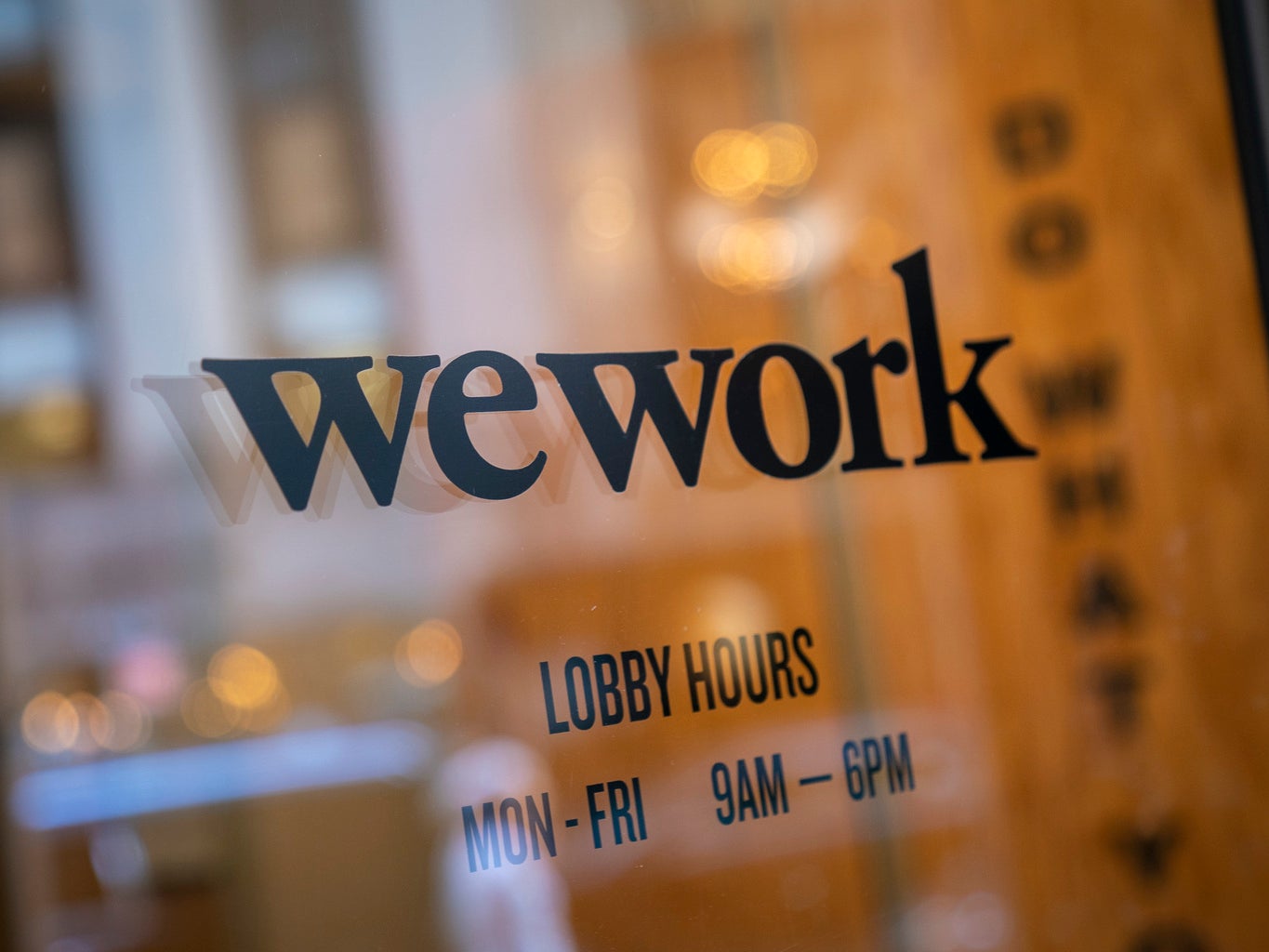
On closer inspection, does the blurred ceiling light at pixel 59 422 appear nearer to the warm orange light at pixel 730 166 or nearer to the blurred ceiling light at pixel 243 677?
the blurred ceiling light at pixel 243 677

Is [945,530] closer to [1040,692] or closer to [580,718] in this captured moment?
[1040,692]

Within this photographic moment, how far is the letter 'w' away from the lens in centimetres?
99

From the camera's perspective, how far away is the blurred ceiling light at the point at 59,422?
982 mm

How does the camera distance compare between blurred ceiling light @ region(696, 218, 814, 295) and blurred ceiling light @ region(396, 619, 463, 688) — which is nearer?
blurred ceiling light @ region(396, 619, 463, 688)

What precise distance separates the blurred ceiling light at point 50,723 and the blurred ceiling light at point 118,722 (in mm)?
16

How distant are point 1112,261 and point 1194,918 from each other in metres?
0.92

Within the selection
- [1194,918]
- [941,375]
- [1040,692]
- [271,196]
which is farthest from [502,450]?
[1194,918]

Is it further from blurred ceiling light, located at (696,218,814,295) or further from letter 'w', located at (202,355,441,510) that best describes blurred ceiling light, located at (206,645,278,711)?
blurred ceiling light, located at (696,218,814,295)

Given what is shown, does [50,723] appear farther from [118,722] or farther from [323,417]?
[323,417]

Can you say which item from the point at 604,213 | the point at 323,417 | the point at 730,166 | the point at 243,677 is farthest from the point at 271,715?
the point at 730,166

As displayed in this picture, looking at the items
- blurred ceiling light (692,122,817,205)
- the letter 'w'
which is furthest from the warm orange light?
the letter 'w'

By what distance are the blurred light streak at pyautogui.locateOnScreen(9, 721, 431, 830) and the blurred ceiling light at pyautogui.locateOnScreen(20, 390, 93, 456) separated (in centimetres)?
27

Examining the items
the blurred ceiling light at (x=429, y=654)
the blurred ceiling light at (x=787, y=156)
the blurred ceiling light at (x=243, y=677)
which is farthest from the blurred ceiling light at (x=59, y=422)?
the blurred ceiling light at (x=787, y=156)

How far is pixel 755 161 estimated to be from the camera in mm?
1324
